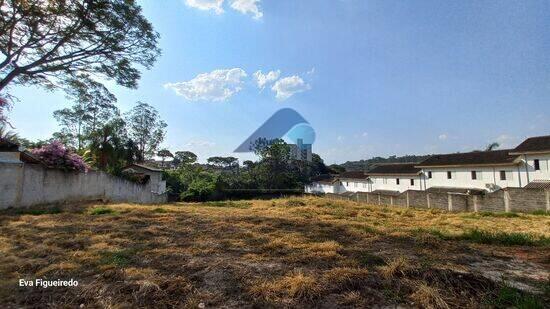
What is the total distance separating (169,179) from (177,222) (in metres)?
26.9

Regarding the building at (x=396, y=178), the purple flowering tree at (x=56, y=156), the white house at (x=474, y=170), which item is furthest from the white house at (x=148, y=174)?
the white house at (x=474, y=170)

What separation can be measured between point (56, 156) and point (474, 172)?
28.0 meters

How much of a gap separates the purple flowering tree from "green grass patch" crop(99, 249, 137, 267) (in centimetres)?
855

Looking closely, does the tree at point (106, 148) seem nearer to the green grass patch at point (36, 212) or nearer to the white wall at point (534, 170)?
the green grass patch at point (36, 212)

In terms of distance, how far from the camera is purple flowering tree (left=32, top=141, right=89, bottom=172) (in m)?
10.7

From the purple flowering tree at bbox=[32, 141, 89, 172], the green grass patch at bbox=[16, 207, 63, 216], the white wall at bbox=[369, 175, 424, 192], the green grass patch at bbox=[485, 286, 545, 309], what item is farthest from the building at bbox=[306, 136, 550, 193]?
the purple flowering tree at bbox=[32, 141, 89, 172]

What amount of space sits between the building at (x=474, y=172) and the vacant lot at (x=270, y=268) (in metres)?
20.0

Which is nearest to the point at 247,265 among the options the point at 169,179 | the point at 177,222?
the point at 177,222

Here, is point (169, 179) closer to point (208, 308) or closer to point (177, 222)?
point (177, 222)

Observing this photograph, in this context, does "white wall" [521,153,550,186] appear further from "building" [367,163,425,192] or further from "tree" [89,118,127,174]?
"tree" [89,118,127,174]

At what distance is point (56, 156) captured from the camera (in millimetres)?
10781

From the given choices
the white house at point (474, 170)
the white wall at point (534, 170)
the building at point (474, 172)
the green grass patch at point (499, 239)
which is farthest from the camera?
the white house at point (474, 170)

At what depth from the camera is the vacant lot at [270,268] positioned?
104 inches

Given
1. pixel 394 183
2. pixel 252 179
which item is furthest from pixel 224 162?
pixel 394 183
